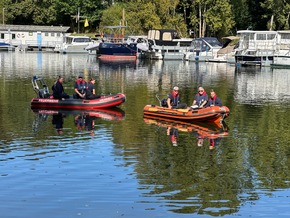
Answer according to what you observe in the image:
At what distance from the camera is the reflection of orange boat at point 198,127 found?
2692 centimetres

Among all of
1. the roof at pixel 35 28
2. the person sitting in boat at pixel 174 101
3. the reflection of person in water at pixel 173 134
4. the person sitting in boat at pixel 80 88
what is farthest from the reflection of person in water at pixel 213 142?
the roof at pixel 35 28

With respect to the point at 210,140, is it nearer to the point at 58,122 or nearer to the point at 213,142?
the point at 213,142

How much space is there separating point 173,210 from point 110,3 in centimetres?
10306

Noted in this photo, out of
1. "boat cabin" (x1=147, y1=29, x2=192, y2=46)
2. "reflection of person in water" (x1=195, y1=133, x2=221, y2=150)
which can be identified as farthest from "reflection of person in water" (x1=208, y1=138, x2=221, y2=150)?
"boat cabin" (x1=147, y1=29, x2=192, y2=46)

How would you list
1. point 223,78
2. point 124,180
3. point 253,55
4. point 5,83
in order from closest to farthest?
point 124,180
point 5,83
point 223,78
point 253,55

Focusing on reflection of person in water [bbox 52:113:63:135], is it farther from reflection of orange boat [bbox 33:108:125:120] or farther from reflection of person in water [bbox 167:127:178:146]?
reflection of person in water [bbox 167:127:178:146]

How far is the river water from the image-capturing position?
16359 mm

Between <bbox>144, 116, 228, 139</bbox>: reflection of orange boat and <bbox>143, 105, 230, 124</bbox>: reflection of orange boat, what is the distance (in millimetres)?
211

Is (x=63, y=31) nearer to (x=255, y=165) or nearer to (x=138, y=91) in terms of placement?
(x=138, y=91)

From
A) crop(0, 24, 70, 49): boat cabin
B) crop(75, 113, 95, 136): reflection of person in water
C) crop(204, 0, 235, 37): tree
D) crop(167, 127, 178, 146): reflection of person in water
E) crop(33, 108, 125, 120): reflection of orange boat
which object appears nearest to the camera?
crop(167, 127, 178, 146): reflection of person in water

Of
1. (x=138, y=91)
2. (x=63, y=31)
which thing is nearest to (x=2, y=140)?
(x=138, y=91)

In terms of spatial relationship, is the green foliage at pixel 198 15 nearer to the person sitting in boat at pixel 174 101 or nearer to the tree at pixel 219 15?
the tree at pixel 219 15

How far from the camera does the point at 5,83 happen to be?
4703 centimetres

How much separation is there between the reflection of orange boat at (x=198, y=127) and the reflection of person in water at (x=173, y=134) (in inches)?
15.9
